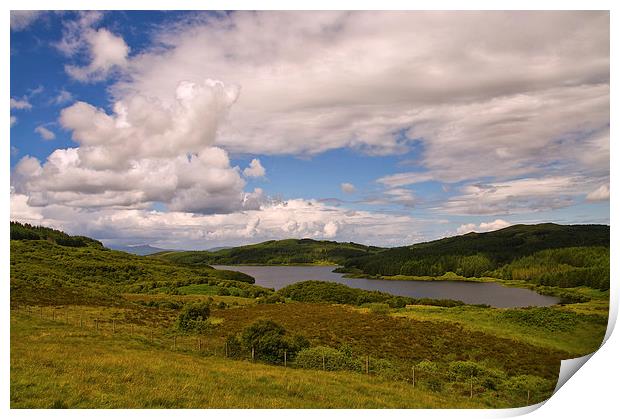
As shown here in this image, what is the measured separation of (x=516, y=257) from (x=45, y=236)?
1235 inches

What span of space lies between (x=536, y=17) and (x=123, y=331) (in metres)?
18.6

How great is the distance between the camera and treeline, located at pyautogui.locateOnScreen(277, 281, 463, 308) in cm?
2148

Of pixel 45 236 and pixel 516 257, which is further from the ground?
pixel 45 236

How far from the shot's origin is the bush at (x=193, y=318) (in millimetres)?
16484

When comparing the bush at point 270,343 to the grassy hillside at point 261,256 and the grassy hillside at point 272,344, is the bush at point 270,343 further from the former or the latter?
the grassy hillside at point 261,256

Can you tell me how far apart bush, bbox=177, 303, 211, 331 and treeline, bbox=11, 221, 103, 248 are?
5206mm

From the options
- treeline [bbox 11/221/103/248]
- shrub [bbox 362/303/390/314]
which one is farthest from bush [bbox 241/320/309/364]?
treeline [bbox 11/221/103/248]

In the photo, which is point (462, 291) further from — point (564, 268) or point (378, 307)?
point (378, 307)

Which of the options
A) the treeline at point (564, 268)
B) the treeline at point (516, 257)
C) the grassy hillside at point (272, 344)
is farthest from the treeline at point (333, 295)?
the treeline at point (564, 268)

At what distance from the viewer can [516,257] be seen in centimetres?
3067

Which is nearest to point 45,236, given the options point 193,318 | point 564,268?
point 193,318

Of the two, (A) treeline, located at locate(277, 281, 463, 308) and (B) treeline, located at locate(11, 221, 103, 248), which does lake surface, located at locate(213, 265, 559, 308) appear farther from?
(B) treeline, located at locate(11, 221, 103, 248)

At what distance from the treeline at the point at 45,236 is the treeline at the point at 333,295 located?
10.1 m

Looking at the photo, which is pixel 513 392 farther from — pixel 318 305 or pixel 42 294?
pixel 42 294
